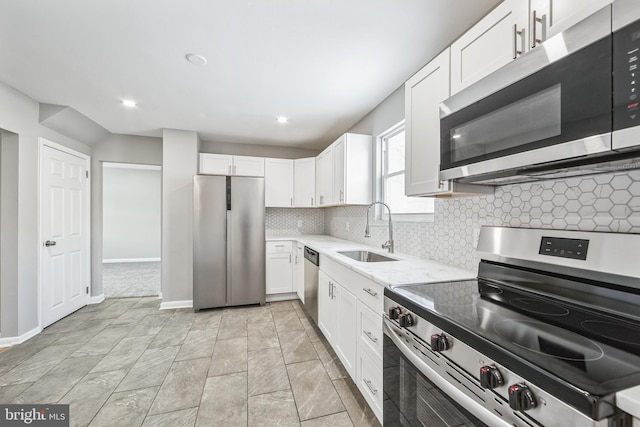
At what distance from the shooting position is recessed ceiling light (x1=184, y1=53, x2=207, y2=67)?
77.3 inches

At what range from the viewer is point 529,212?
4.28 feet

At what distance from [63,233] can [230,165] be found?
218 centimetres

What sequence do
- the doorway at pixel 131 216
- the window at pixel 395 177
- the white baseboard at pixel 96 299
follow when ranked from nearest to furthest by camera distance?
the window at pixel 395 177 < the white baseboard at pixel 96 299 < the doorway at pixel 131 216

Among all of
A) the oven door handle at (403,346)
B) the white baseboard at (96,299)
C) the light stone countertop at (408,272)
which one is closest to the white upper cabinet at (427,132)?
the light stone countertop at (408,272)

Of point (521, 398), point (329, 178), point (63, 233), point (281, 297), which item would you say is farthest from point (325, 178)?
point (63, 233)

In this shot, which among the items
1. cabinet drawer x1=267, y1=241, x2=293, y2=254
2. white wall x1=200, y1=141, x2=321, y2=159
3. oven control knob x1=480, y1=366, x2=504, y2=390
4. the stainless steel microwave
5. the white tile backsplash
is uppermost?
white wall x1=200, y1=141, x2=321, y2=159

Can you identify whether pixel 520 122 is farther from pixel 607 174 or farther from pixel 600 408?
pixel 600 408

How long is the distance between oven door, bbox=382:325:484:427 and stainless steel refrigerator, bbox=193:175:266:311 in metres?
2.52

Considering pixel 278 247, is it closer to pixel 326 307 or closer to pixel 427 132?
pixel 326 307

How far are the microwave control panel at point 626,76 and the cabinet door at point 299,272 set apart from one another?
3.07 metres

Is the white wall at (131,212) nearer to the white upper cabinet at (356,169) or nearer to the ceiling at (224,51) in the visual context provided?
the ceiling at (224,51)

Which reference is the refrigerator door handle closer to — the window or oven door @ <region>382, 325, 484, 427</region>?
the window

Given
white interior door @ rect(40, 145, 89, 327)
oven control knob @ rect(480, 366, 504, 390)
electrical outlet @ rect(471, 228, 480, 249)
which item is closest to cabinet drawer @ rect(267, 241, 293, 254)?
white interior door @ rect(40, 145, 89, 327)

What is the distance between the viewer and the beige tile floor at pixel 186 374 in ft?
5.41
